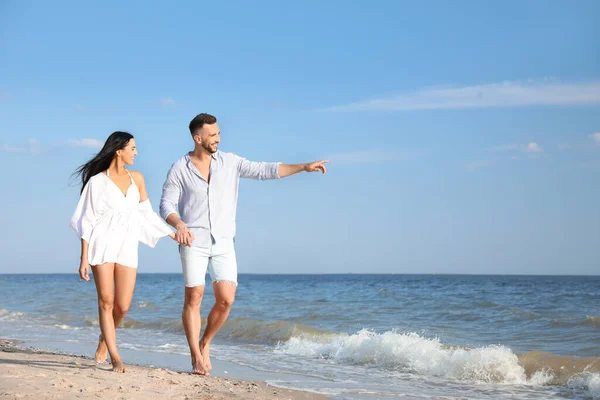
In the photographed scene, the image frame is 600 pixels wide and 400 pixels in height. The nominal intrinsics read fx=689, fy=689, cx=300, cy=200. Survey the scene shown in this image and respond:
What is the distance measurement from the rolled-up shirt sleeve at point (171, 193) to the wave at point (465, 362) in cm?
411

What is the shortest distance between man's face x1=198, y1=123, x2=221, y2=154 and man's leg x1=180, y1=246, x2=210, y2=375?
0.83 metres

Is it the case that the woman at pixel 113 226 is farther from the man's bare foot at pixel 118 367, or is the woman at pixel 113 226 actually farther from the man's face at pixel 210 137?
the man's face at pixel 210 137

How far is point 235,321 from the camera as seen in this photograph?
13375mm

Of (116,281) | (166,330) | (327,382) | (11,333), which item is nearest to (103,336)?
(116,281)

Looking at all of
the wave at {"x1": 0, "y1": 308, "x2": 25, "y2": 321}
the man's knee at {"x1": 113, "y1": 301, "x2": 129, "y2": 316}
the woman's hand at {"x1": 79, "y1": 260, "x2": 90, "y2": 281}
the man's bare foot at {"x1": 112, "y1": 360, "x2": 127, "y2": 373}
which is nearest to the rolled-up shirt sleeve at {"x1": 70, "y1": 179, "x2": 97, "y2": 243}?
the woman's hand at {"x1": 79, "y1": 260, "x2": 90, "y2": 281}

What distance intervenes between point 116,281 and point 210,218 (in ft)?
2.95

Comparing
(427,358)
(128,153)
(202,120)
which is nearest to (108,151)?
(128,153)

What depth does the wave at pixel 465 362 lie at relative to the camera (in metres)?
7.87

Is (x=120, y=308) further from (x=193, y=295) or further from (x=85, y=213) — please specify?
(x=85, y=213)

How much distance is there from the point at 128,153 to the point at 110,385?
6.06 ft

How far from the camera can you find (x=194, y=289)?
559cm

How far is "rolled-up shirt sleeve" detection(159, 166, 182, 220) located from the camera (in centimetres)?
561

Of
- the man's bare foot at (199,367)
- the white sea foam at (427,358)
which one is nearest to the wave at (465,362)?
the white sea foam at (427,358)

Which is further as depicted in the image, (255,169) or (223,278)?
(255,169)
